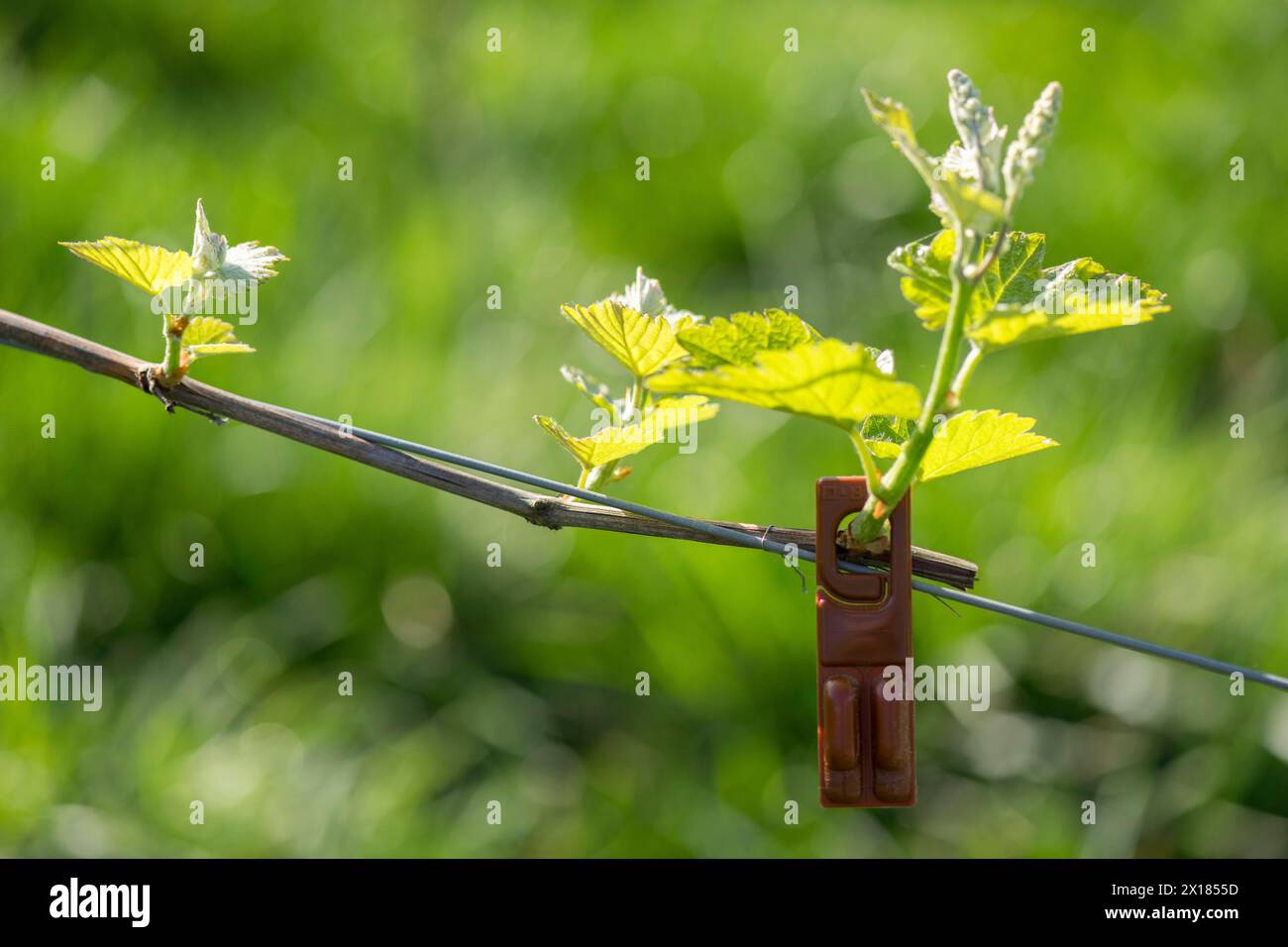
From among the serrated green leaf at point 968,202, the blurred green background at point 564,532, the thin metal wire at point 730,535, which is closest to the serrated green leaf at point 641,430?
the thin metal wire at point 730,535

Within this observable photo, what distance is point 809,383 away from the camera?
285 mm

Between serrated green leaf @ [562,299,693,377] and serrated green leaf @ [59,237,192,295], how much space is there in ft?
0.45

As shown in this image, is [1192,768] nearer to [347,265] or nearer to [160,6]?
[347,265]

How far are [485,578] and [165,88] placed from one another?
63.4 inches

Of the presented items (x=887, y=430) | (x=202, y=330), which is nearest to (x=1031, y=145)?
(x=887, y=430)

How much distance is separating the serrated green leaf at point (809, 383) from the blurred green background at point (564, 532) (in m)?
1.10

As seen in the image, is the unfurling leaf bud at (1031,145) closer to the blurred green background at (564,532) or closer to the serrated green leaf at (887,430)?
the serrated green leaf at (887,430)

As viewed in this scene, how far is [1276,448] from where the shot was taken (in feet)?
5.79

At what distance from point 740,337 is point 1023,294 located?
0.32 feet

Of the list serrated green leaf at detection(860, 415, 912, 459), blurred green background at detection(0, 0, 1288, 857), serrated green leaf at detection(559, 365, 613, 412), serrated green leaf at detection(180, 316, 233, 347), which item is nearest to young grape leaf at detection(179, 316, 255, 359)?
serrated green leaf at detection(180, 316, 233, 347)

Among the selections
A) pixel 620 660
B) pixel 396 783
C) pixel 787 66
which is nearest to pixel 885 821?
pixel 620 660

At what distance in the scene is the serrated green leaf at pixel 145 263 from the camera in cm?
39

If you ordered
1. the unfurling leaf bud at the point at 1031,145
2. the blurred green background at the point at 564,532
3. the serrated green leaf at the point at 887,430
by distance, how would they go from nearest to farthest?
1. the unfurling leaf bud at the point at 1031,145
2. the serrated green leaf at the point at 887,430
3. the blurred green background at the point at 564,532

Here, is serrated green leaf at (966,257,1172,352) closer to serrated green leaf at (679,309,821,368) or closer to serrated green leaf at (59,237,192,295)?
serrated green leaf at (679,309,821,368)
